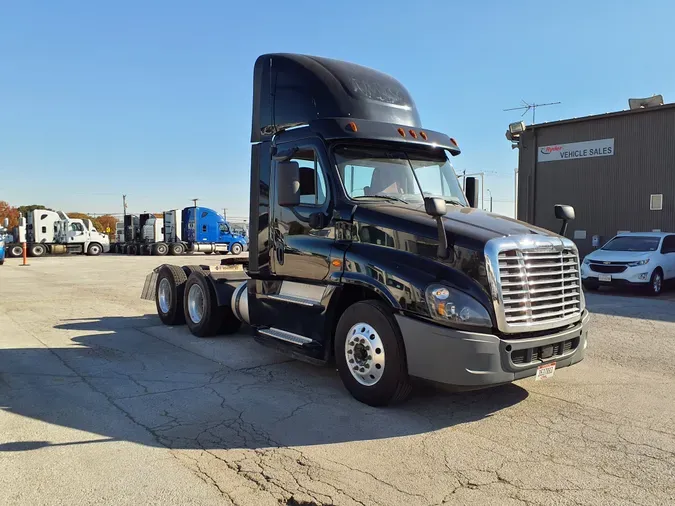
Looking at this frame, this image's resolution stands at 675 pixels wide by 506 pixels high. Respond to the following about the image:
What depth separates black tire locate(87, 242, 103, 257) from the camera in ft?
129

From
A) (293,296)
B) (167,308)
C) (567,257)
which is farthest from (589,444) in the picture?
(167,308)

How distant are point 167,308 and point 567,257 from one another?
267 inches

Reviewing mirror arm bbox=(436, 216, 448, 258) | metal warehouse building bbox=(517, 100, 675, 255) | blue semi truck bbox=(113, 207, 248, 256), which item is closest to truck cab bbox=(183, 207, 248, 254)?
blue semi truck bbox=(113, 207, 248, 256)

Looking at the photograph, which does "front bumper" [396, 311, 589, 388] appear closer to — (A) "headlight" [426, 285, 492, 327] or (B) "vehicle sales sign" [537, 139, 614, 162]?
(A) "headlight" [426, 285, 492, 327]

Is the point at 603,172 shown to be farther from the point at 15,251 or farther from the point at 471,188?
the point at 15,251

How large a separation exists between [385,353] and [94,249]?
39142 millimetres

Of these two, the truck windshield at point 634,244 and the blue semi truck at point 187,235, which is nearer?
the truck windshield at point 634,244

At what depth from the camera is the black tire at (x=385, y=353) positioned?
15.6 feet

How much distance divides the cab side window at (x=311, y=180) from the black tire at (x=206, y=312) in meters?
3.05

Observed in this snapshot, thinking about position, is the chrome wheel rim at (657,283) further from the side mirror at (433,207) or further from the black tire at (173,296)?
the side mirror at (433,207)

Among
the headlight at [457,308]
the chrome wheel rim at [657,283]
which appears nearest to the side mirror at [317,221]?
the headlight at [457,308]

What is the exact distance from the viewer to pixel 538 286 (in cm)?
477

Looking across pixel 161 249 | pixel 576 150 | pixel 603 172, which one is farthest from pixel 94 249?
pixel 603 172

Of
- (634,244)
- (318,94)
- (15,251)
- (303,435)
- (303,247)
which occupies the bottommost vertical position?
(303,435)
